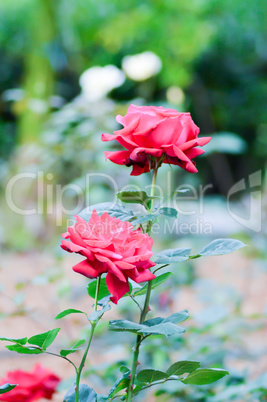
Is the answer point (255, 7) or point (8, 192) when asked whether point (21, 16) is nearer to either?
point (8, 192)

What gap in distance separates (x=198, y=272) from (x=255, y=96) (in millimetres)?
4386

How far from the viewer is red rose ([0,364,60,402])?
639mm

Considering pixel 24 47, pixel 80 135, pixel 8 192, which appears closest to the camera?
pixel 80 135

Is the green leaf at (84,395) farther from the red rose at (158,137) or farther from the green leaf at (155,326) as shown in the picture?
the red rose at (158,137)

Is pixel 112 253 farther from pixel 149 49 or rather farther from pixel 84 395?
pixel 149 49

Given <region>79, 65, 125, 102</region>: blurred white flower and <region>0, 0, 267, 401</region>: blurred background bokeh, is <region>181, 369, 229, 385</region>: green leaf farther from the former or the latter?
<region>79, 65, 125, 102</region>: blurred white flower

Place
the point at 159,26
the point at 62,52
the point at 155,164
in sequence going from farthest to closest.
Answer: the point at 62,52, the point at 159,26, the point at 155,164

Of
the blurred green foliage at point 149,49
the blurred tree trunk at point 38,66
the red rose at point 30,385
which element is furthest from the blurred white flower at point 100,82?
A: the blurred tree trunk at point 38,66

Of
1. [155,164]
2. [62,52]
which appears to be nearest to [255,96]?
[62,52]

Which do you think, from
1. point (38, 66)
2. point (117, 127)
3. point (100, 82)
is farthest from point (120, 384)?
point (38, 66)

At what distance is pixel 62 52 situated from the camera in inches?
203

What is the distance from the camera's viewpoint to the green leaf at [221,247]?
1.47ft

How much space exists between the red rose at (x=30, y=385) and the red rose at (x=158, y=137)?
41cm

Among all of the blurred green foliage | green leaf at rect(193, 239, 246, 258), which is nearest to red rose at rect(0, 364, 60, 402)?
green leaf at rect(193, 239, 246, 258)
